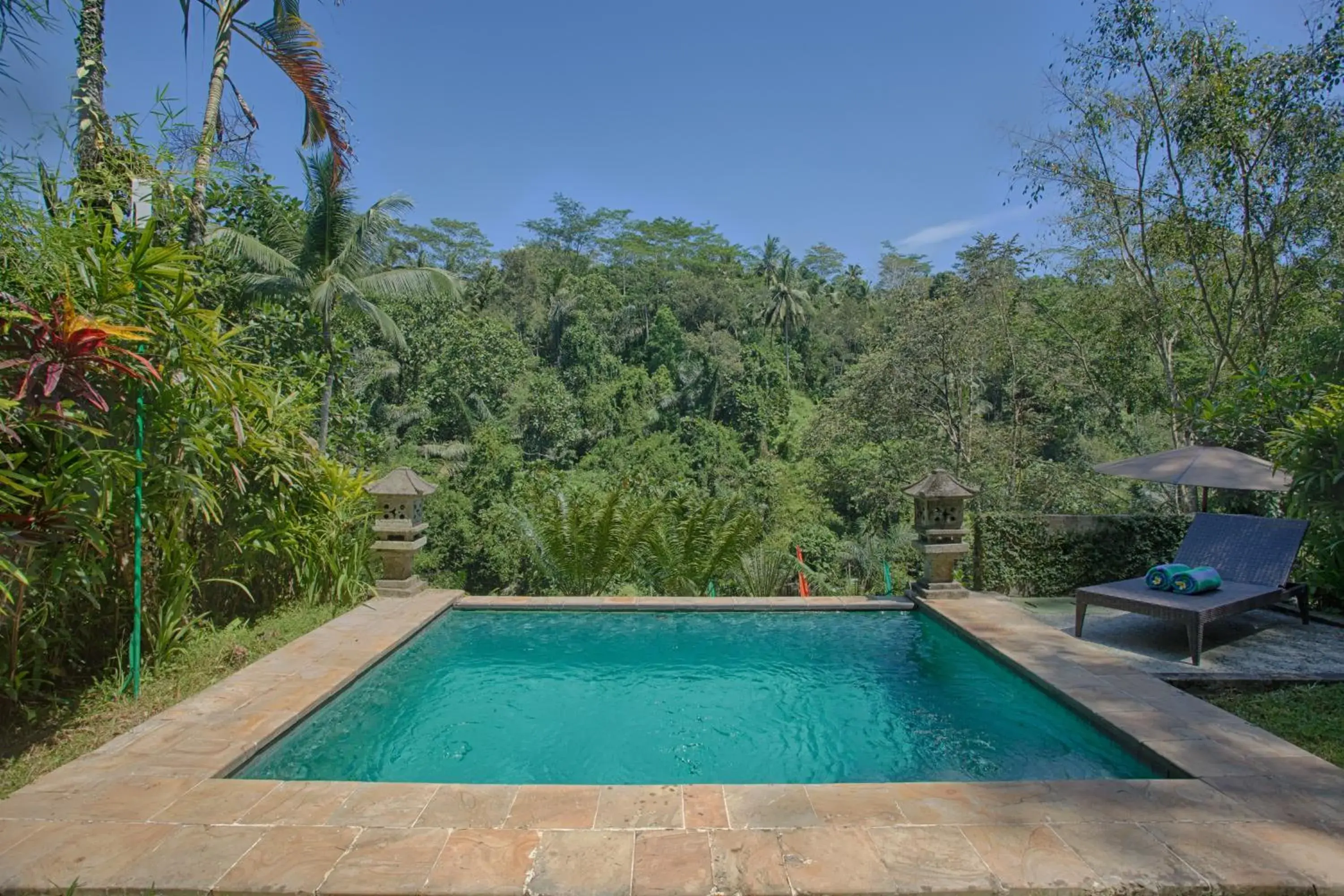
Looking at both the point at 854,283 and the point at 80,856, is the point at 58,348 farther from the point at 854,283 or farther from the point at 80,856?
the point at 854,283

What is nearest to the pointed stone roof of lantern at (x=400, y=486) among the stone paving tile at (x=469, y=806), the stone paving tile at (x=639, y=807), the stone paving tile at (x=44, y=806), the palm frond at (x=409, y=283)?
the stone paving tile at (x=44, y=806)

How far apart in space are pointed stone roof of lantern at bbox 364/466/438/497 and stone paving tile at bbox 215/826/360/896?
14.5 feet

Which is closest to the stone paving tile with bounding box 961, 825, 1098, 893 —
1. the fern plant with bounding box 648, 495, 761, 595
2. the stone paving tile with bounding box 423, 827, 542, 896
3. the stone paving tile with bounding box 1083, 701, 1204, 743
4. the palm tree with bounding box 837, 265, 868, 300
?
the stone paving tile with bounding box 1083, 701, 1204, 743

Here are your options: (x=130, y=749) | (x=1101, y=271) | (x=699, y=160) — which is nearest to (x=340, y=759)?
(x=130, y=749)

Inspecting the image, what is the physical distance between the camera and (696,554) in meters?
8.45

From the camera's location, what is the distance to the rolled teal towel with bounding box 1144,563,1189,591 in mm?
5574

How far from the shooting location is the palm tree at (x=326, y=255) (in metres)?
11.2

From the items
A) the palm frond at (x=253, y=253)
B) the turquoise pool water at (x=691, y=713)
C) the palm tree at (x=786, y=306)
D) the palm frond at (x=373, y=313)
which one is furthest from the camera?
the palm tree at (x=786, y=306)

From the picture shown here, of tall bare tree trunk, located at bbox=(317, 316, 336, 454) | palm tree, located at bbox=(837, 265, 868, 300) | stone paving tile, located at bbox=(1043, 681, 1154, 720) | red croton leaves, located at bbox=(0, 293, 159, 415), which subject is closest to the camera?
red croton leaves, located at bbox=(0, 293, 159, 415)

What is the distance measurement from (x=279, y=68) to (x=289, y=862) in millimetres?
8193

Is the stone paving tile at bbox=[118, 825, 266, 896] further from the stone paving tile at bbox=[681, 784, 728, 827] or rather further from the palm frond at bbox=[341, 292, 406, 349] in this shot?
the palm frond at bbox=[341, 292, 406, 349]

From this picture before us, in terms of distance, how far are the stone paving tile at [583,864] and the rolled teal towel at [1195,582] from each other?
500 cm

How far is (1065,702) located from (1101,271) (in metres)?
11.0

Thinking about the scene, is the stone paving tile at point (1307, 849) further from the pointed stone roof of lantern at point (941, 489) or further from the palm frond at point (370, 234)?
the palm frond at point (370, 234)
